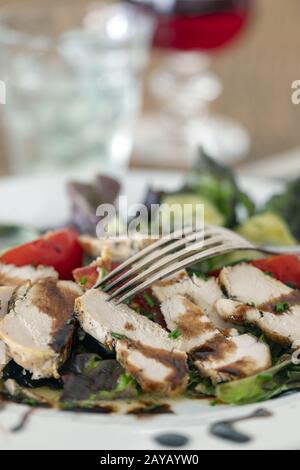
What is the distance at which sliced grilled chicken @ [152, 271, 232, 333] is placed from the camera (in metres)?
2.59

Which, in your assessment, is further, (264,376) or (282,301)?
(282,301)

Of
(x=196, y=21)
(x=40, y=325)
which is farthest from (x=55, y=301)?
(x=196, y=21)

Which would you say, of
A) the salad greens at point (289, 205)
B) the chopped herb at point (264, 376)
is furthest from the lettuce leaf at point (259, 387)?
the salad greens at point (289, 205)

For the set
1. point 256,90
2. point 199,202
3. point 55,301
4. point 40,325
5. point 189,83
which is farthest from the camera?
point 256,90

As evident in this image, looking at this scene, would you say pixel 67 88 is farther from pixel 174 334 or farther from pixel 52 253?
pixel 174 334

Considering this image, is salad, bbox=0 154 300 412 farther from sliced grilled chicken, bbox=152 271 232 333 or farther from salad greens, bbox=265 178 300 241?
salad greens, bbox=265 178 300 241

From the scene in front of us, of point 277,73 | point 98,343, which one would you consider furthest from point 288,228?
point 277,73

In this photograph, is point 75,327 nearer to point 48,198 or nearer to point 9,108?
point 48,198

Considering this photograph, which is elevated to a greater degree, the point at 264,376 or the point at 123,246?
the point at 123,246

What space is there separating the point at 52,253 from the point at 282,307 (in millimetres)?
847

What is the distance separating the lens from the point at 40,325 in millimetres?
2416

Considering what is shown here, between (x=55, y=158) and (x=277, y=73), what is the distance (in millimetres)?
2007

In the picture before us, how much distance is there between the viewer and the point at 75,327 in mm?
2455

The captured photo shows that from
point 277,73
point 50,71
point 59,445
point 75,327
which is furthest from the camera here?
point 277,73
